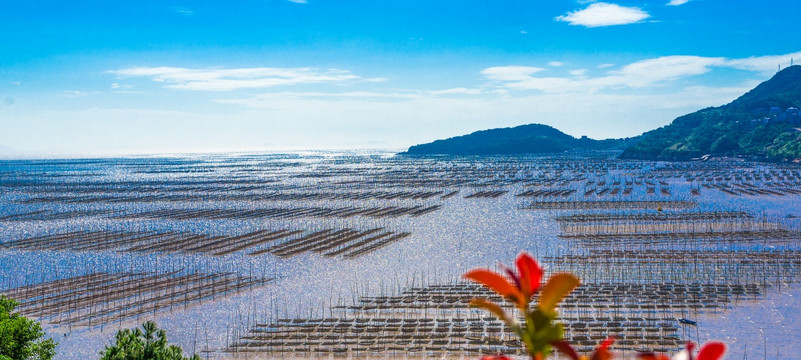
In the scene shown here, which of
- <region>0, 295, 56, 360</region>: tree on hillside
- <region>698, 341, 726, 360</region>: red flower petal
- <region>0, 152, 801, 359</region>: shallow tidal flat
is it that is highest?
<region>698, 341, 726, 360</region>: red flower petal

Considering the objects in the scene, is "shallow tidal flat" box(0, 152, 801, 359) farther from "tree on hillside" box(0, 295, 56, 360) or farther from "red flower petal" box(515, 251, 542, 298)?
"red flower petal" box(515, 251, 542, 298)

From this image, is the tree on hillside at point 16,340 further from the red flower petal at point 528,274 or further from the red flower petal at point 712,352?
the red flower petal at point 712,352

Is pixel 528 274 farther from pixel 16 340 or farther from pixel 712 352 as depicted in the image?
pixel 16 340

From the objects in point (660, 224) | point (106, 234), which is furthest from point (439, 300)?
point (106, 234)

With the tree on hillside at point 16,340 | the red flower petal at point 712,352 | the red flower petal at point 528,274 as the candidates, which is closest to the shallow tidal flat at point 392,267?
the tree on hillside at point 16,340

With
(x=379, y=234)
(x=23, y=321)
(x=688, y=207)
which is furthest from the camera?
(x=688, y=207)

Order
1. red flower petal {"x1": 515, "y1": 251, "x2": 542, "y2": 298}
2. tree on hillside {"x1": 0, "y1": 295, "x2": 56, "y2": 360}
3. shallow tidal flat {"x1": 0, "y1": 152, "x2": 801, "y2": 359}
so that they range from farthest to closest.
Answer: shallow tidal flat {"x1": 0, "y1": 152, "x2": 801, "y2": 359}
tree on hillside {"x1": 0, "y1": 295, "x2": 56, "y2": 360}
red flower petal {"x1": 515, "y1": 251, "x2": 542, "y2": 298}

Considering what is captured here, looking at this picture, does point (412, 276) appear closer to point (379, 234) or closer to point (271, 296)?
point (271, 296)

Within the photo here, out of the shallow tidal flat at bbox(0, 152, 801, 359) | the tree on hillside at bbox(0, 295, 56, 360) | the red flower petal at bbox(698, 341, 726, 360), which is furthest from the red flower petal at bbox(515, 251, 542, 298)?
the shallow tidal flat at bbox(0, 152, 801, 359)
